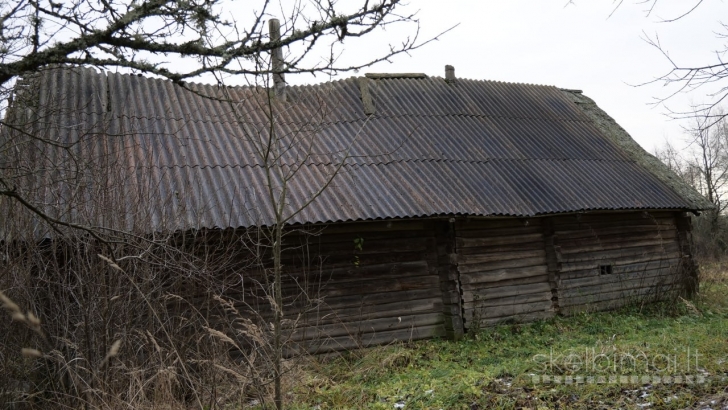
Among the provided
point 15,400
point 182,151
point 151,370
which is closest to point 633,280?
point 182,151

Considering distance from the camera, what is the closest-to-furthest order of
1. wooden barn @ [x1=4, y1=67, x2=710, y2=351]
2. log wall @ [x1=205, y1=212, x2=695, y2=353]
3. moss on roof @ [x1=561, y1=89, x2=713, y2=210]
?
wooden barn @ [x1=4, y1=67, x2=710, y2=351]
log wall @ [x1=205, y1=212, x2=695, y2=353]
moss on roof @ [x1=561, y1=89, x2=713, y2=210]

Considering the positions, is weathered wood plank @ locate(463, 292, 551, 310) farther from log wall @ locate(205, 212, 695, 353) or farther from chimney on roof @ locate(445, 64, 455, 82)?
chimney on roof @ locate(445, 64, 455, 82)

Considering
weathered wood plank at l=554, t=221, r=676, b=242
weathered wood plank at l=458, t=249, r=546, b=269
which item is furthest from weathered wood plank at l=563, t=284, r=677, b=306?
weathered wood plank at l=458, t=249, r=546, b=269

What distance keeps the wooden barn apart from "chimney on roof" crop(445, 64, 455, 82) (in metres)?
0.02

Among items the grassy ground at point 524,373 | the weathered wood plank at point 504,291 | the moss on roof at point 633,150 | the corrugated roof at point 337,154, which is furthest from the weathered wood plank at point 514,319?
the moss on roof at point 633,150

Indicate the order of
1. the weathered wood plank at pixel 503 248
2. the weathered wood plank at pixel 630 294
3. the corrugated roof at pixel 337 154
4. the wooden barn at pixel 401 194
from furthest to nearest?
the weathered wood plank at pixel 630 294, the weathered wood plank at pixel 503 248, the wooden barn at pixel 401 194, the corrugated roof at pixel 337 154

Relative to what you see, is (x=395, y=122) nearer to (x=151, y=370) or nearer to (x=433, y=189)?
(x=433, y=189)

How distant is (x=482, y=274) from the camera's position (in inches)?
396

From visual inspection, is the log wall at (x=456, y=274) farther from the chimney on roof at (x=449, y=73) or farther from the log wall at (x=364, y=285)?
the chimney on roof at (x=449, y=73)

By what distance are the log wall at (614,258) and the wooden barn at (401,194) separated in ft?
0.11

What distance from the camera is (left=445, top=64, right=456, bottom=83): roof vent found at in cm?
1348

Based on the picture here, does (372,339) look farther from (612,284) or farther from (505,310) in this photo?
(612,284)

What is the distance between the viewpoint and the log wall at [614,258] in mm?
11117

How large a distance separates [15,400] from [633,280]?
10.8 metres
